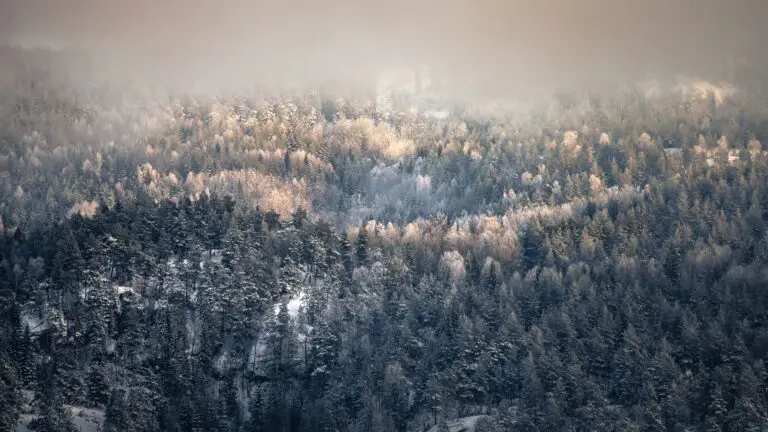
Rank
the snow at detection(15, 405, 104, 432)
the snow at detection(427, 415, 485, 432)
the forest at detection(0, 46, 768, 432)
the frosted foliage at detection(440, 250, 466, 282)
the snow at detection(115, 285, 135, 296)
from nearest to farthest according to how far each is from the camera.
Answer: the snow at detection(15, 405, 104, 432), the forest at detection(0, 46, 768, 432), the snow at detection(427, 415, 485, 432), the snow at detection(115, 285, 135, 296), the frosted foliage at detection(440, 250, 466, 282)

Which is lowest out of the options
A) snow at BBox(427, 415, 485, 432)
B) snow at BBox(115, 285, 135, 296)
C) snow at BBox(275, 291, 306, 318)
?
snow at BBox(427, 415, 485, 432)

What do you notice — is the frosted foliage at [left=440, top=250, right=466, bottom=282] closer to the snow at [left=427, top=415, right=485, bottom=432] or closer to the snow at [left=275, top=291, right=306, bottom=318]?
the snow at [left=275, top=291, right=306, bottom=318]

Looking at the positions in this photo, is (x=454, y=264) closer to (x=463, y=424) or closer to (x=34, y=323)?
(x=463, y=424)

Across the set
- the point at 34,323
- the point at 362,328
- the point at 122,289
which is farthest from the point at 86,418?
the point at 362,328

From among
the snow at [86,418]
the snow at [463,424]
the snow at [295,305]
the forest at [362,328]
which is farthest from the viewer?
the snow at [295,305]

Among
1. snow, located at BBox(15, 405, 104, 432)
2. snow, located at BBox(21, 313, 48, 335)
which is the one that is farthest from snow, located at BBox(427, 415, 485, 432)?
snow, located at BBox(21, 313, 48, 335)

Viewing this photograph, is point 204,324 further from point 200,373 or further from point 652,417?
point 652,417

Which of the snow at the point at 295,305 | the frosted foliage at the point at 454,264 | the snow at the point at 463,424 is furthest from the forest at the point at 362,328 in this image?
the snow at the point at 463,424

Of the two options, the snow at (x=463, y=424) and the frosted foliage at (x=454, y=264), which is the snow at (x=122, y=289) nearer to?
the snow at (x=463, y=424)

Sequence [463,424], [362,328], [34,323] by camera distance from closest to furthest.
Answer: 1. [463,424]
2. [34,323]
3. [362,328]
